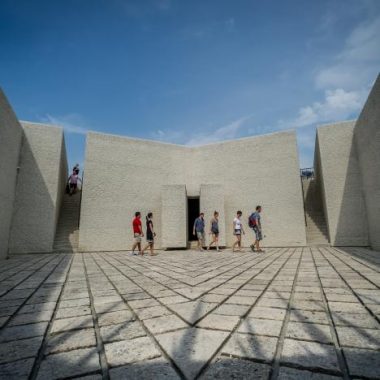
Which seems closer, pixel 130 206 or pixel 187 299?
pixel 187 299

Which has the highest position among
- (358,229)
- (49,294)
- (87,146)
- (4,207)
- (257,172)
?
(87,146)

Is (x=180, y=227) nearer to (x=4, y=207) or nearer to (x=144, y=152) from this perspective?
(x=144, y=152)

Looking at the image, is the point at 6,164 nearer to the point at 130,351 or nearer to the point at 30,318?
the point at 30,318

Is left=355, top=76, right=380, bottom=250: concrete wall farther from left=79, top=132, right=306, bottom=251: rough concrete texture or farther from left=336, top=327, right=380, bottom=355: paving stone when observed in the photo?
left=336, top=327, right=380, bottom=355: paving stone

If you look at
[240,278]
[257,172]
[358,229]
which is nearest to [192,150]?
[257,172]

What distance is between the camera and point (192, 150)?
1395 cm

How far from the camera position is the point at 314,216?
12953mm

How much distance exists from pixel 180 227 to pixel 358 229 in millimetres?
7579

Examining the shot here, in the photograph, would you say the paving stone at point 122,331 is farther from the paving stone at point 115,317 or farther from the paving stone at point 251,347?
the paving stone at point 251,347

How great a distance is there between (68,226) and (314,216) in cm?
1268

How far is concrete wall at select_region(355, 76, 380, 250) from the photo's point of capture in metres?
8.13

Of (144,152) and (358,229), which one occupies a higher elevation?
(144,152)

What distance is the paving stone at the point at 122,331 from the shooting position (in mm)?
1769

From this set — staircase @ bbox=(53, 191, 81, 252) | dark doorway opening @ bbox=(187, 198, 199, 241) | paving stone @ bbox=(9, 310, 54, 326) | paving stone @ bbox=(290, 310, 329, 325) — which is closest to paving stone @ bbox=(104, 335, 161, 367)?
paving stone @ bbox=(9, 310, 54, 326)
